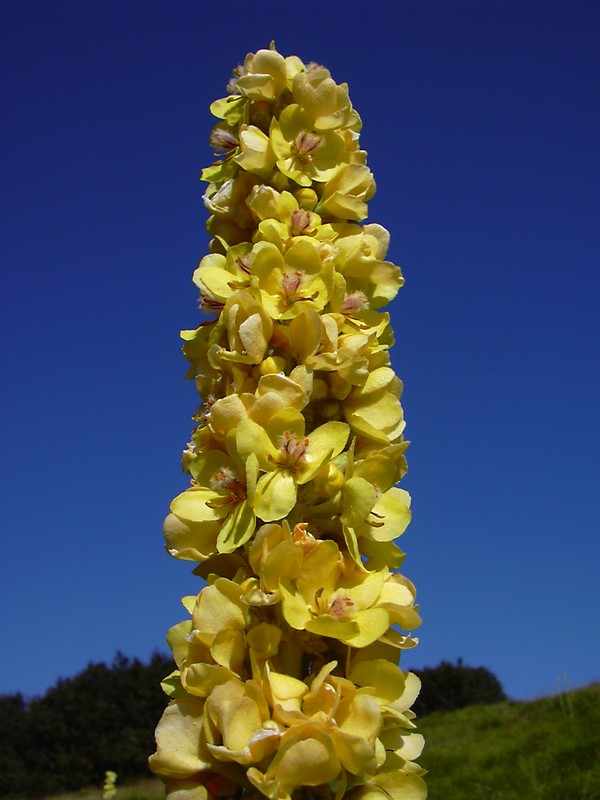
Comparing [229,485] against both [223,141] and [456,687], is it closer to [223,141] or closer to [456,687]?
[223,141]

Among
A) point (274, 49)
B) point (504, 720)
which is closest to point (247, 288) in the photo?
point (274, 49)

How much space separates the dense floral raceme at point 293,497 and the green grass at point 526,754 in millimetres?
7886

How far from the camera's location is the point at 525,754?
11117 millimetres

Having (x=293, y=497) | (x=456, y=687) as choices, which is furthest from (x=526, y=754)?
(x=456, y=687)

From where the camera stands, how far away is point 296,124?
255 cm

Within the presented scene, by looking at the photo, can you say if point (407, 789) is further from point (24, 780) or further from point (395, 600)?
point (24, 780)

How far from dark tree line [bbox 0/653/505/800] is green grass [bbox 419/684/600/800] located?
20.7m

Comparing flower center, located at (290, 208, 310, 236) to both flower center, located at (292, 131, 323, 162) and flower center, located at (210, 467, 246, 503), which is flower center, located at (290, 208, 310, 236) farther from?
flower center, located at (210, 467, 246, 503)

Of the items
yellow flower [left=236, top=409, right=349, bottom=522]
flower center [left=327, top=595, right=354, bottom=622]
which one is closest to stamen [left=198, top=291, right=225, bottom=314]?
yellow flower [left=236, top=409, right=349, bottom=522]

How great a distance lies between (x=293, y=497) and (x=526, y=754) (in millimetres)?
10685

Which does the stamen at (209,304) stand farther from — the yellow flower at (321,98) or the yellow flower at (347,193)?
the yellow flower at (321,98)

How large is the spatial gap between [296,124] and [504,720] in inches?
566

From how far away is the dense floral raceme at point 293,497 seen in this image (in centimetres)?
181

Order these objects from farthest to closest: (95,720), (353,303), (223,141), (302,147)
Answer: (95,720) < (223,141) < (302,147) < (353,303)
